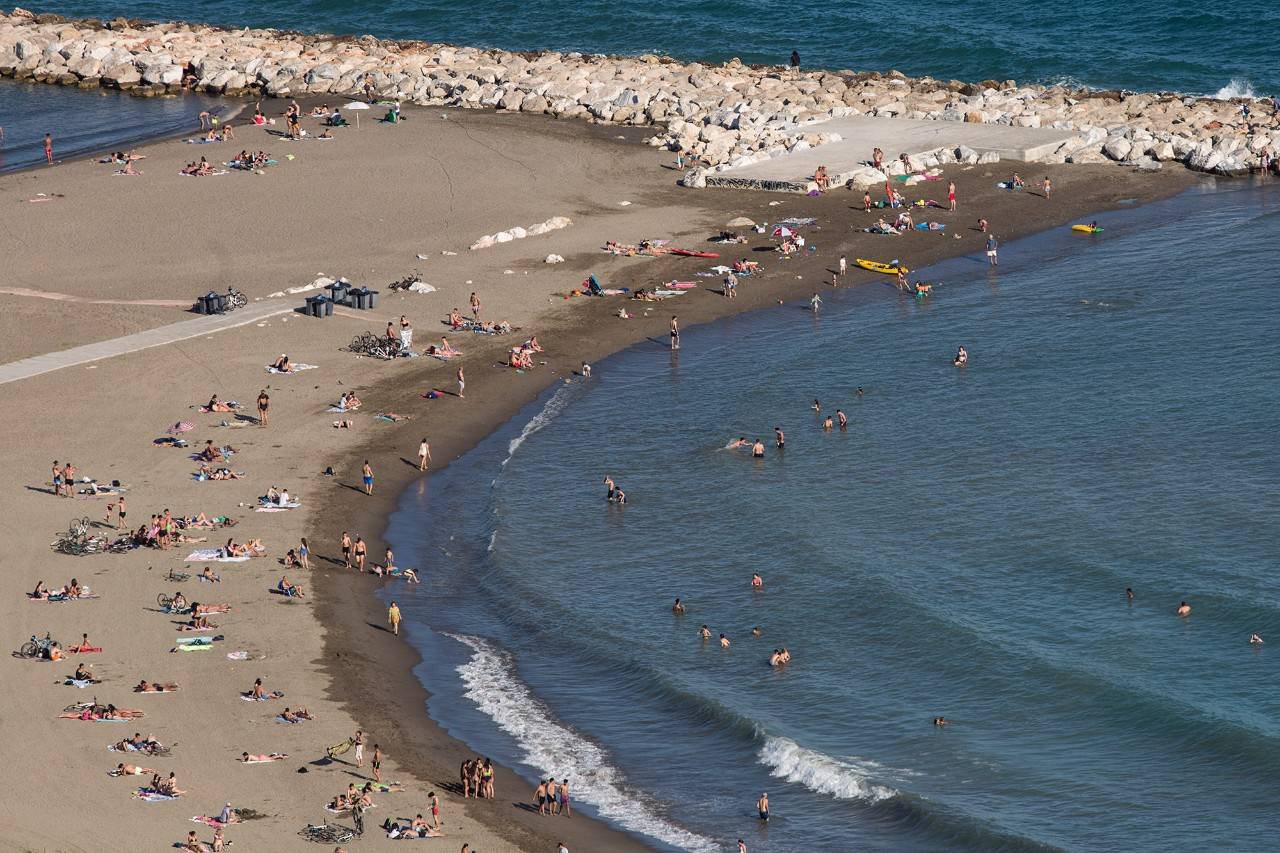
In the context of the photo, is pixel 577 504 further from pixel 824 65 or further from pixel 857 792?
pixel 824 65

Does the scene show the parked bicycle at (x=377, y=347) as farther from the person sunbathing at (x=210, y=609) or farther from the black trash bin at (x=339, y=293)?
the person sunbathing at (x=210, y=609)

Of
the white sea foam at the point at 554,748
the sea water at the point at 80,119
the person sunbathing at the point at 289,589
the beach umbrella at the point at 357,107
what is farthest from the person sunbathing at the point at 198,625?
the beach umbrella at the point at 357,107

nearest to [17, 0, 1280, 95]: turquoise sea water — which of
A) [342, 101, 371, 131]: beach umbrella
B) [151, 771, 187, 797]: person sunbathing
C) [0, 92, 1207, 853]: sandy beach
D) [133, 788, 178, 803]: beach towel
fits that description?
[0, 92, 1207, 853]: sandy beach

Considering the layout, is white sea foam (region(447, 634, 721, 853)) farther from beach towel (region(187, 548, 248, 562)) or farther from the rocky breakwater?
the rocky breakwater

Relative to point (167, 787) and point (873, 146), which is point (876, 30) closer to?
point (873, 146)

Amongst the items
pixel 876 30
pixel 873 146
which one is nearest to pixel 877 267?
pixel 873 146

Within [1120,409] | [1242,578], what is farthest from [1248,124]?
[1242,578]
